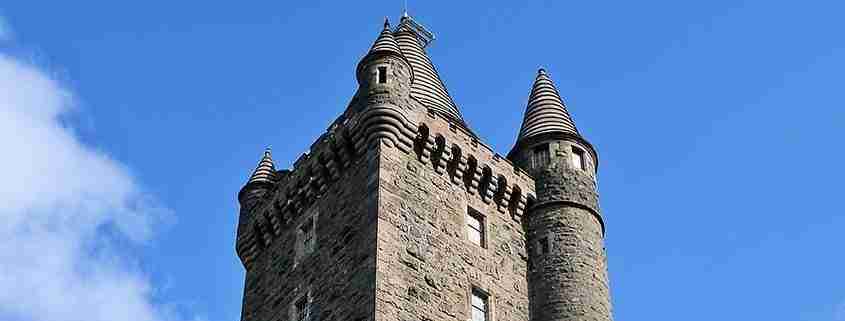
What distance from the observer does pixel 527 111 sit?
117ft

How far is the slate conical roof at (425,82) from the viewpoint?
114ft

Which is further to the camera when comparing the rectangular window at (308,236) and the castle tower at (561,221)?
the rectangular window at (308,236)

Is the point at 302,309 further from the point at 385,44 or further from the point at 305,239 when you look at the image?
the point at 385,44

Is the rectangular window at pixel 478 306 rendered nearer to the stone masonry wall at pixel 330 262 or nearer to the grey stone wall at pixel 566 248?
the grey stone wall at pixel 566 248

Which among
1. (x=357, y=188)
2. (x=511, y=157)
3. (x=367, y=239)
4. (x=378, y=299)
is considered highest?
(x=511, y=157)

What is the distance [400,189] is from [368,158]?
3.88 feet

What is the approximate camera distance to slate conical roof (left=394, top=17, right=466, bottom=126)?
114 ft

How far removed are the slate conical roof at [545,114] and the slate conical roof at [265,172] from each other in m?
7.37

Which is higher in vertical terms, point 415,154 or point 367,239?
point 415,154

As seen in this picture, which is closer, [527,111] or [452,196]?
[452,196]

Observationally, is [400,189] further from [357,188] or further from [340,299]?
[340,299]

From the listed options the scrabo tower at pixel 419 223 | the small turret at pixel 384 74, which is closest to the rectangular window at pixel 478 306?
the scrabo tower at pixel 419 223

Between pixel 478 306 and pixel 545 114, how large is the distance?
771cm

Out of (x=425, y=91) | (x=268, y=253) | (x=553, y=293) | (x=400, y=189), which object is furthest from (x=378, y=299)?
(x=425, y=91)
